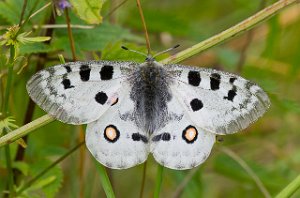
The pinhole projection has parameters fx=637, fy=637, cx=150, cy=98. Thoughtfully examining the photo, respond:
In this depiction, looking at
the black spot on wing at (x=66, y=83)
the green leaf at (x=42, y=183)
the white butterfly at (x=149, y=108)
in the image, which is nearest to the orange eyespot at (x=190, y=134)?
the white butterfly at (x=149, y=108)

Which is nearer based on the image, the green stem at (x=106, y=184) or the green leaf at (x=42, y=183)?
the green stem at (x=106, y=184)

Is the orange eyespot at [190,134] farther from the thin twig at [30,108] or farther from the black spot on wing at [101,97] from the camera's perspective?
the thin twig at [30,108]

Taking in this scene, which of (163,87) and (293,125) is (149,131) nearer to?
(163,87)

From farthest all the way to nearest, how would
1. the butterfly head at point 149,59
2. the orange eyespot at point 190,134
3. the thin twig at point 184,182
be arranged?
the thin twig at point 184,182, the butterfly head at point 149,59, the orange eyespot at point 190,134

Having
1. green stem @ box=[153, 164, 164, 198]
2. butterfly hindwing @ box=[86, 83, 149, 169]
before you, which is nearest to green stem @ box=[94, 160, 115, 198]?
butterfly hindwing @ box=[86, 83, 149, 169]

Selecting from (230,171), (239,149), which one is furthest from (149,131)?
(239,149)

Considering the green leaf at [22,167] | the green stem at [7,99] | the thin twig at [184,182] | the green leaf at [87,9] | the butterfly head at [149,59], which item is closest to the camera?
the green leaf at [87,9]

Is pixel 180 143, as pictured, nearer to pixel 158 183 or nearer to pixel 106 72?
pixel 158 183
